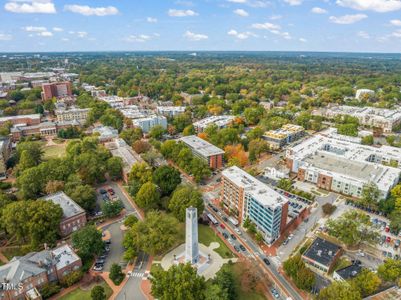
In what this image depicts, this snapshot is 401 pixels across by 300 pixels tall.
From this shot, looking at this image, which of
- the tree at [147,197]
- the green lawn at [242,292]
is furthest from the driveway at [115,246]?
the green lawn at [242,292]

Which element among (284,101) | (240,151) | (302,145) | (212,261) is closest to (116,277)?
(212,261)

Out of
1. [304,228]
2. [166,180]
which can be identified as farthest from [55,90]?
[304,228]

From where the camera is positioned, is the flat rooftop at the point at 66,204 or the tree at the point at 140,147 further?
the tree at the point at 140,147

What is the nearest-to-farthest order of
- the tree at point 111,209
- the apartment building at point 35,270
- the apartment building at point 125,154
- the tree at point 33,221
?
the apartment building at point 35,270 < the tree at point 33,221 < the tree at point 111,209 < the apartment building at point 125,154

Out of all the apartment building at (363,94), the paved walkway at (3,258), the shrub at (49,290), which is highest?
the apartment building at (363,94)

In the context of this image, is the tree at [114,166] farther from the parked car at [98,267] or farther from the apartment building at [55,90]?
the apartment building at [55,90]

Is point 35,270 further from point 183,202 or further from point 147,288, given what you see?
point 183,202
